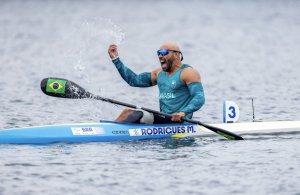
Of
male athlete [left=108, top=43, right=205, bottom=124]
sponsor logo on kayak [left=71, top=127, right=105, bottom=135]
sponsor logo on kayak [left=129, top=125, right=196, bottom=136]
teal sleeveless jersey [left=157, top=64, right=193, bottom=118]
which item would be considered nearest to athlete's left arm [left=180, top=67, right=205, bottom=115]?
male athlete [left=108, top=43, right=205, bottom=124]

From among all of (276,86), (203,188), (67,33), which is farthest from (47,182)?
(67,33)

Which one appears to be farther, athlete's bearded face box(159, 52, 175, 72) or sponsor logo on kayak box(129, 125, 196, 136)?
athlete's bearded face box(159, 52, 175, 72)

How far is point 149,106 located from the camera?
101ft

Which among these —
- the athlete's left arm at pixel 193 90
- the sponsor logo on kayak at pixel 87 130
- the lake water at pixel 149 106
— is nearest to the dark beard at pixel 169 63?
the athlete's left arm at pixel 193 90

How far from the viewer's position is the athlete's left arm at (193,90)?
22.7 m

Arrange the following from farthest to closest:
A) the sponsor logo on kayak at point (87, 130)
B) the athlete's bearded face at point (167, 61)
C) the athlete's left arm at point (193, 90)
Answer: the athlete's bearded face at point (167, 61) → the athlete's left arm at point (193, 90) → the sponsor logo on kayak at point (87, 130)

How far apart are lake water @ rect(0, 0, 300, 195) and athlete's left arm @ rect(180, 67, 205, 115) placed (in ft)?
2.46

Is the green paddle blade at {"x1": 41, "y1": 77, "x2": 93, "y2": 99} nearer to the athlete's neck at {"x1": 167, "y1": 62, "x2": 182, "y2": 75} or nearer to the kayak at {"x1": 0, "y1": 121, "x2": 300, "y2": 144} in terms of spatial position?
the kayak at {"x1": 0, "y1": 121, "x2": 300, "y2": 144}

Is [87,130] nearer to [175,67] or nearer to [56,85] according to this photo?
[56,85]

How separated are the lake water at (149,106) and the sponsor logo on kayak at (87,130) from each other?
1.10ft

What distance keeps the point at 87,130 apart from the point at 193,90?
8.05ft

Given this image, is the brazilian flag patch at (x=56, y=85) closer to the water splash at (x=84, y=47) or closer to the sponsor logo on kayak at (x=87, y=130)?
the sponsor logo on kayak at (x=87, y=130)

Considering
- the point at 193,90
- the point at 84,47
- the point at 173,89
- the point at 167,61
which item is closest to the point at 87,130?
the point at 173,89

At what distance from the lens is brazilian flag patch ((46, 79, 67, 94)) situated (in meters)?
23.4
